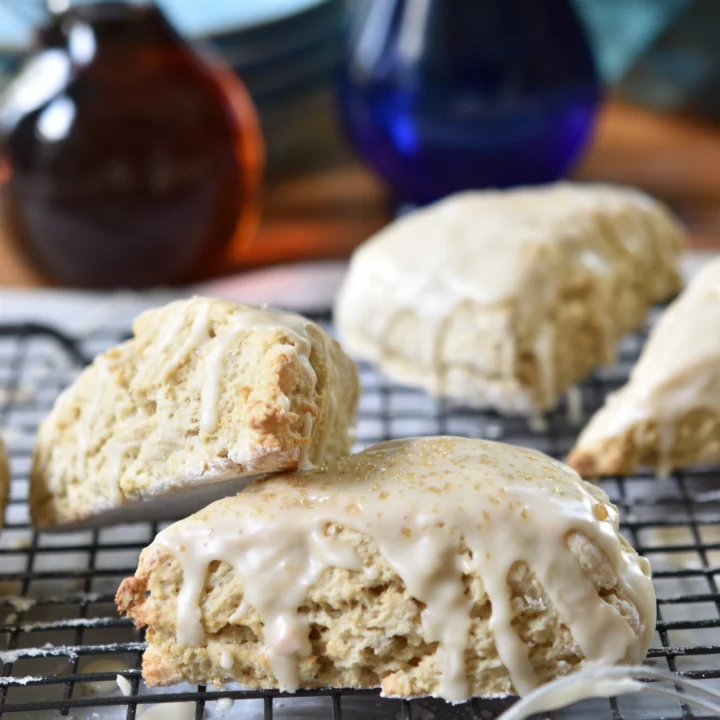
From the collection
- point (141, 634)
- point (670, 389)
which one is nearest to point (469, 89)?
point (670, 389)

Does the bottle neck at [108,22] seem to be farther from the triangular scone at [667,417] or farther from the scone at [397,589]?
the scone at [397,589]

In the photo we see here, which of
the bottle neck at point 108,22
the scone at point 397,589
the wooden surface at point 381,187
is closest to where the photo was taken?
the scone at point 397,589

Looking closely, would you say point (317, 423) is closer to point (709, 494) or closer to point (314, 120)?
point (709, 494)

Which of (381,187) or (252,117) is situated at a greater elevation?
(252,117)

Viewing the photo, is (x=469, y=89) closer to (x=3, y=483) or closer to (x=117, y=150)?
(x=117, y=150)

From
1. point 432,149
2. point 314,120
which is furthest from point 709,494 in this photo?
point 314,120

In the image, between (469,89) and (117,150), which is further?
(469,89)

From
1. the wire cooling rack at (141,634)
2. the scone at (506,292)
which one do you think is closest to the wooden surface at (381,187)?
the scone at (506,292)
